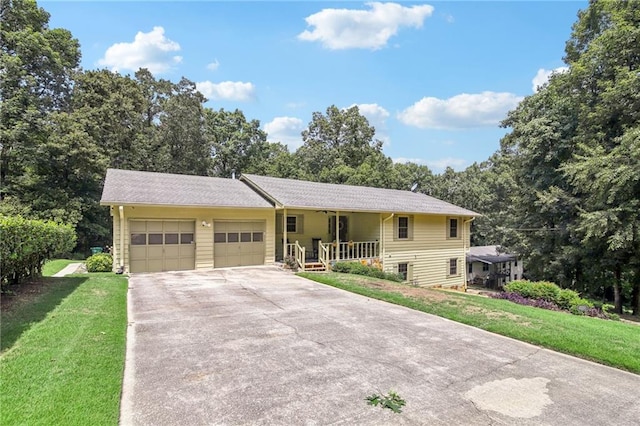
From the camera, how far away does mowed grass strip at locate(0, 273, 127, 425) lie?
10.4 ft

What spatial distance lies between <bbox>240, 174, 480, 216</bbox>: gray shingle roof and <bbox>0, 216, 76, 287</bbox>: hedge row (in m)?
7.31

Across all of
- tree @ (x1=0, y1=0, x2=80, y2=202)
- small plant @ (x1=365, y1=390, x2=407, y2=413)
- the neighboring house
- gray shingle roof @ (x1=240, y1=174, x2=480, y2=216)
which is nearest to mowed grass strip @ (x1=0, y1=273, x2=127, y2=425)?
small plant @ (x1=365, y1=390, x2=407, y2=413)

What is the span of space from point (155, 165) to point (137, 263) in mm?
18768

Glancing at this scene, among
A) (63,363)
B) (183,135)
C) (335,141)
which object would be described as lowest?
(63,363)

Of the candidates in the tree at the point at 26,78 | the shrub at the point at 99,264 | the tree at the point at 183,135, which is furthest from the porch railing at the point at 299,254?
the tree at the point at 183,135

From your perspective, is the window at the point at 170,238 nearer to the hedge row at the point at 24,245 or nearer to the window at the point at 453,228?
the hedge row at the point at 24,245

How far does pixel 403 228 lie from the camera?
1808 cm

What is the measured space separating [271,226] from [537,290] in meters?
10.0

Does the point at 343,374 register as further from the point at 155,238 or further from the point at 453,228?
the point at 453,228

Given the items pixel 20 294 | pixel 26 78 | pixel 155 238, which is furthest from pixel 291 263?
pixel 26 78

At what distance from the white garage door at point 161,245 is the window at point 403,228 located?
9.69 metres

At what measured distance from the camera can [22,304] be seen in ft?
22.1

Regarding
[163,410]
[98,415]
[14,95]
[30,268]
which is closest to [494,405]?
[163,410]

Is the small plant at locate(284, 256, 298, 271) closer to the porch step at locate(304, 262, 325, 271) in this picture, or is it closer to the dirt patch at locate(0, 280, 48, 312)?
the porch step at locate(304, 262, 325, 271)
